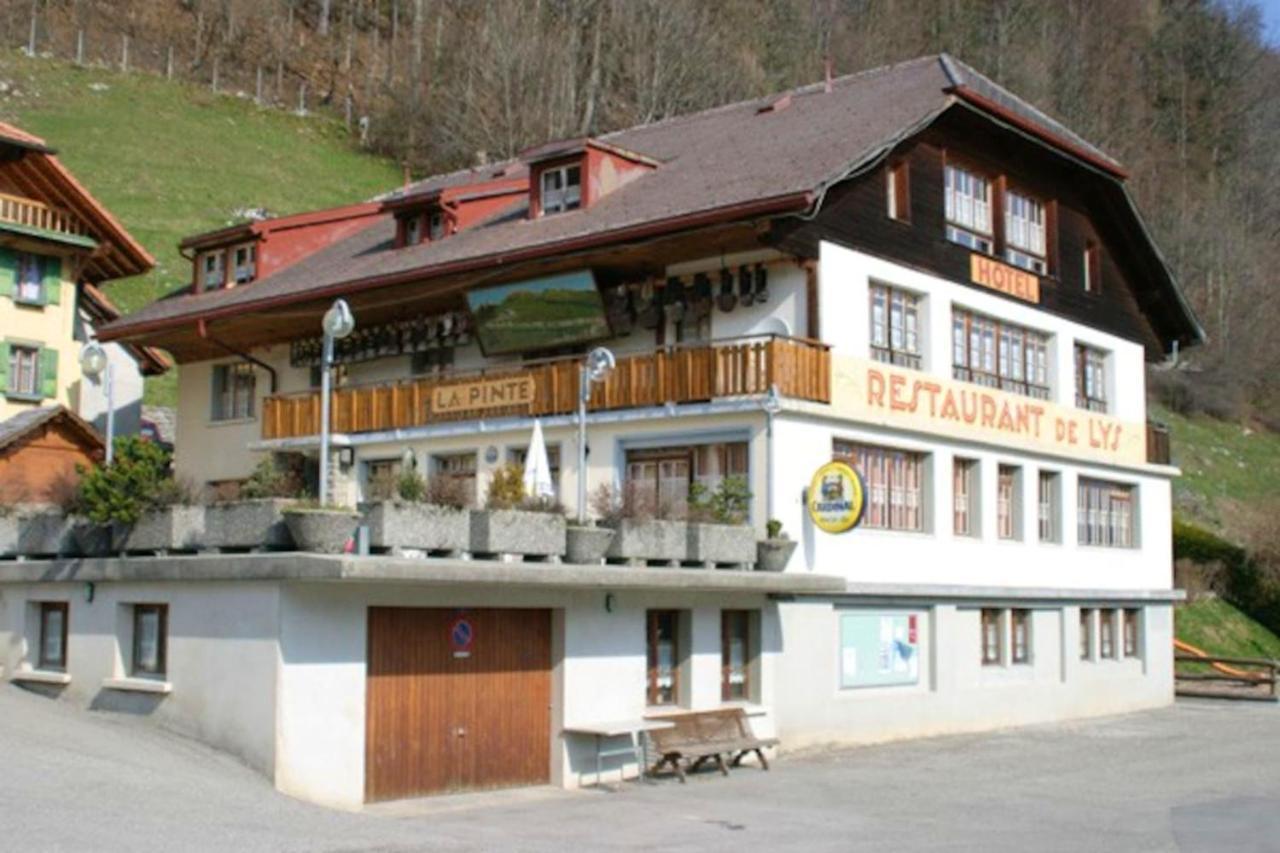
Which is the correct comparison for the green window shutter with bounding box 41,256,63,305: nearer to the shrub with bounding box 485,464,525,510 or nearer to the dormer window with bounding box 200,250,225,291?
the dormer window with bounding box 200,250,225,291

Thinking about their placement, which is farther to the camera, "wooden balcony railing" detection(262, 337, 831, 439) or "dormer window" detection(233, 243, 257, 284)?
"dormer window" detection(233, 243, 257, 284)

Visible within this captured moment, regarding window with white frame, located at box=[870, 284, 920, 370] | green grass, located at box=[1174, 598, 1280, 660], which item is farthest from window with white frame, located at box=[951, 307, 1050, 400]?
green grass, located at box=[1174, 598, 1280, 660]

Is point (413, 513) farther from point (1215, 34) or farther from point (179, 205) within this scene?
point (1215, 34)

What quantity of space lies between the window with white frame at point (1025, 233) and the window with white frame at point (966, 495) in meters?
4.01

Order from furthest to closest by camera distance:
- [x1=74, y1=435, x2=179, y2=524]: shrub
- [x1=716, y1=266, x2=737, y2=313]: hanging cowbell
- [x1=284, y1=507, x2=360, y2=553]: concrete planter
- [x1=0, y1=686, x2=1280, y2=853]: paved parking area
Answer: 1. [x1=716, y1=266, x2=737, y2=313]: hanging cowbell
2. [x1=74, y1=435, x2=179, y2=524]: shrub
3. [x1=284, y1=507, x2=360, y2=553]: concrete planter
4. [x1=0, y1=686, x2=1280, y2=853]: paved parking area

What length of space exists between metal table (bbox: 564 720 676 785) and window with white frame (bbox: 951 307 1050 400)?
1010 cm

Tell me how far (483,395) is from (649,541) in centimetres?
759

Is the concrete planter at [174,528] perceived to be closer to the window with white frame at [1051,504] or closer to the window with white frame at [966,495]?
the window with white frame at [966,495]

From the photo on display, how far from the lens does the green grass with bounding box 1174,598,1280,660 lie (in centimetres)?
4178

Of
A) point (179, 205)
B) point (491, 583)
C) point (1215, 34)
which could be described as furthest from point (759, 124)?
point (1215, 34)

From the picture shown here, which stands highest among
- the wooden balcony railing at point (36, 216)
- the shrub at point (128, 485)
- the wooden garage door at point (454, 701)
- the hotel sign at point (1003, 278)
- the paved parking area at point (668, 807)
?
the wooden balcony railing at point (36, 216)

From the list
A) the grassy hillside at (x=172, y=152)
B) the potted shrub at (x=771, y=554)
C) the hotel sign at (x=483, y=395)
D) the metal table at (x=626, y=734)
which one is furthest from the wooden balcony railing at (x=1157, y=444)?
the grassy hillside at (x=172, y=152)

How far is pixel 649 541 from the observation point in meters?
21.2

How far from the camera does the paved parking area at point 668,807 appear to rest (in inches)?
583
